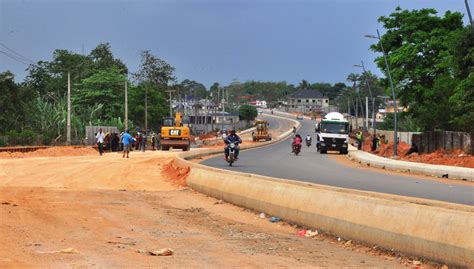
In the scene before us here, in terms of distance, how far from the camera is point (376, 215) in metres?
11.3

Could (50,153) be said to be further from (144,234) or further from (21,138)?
(144,234)

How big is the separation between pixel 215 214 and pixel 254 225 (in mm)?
2190

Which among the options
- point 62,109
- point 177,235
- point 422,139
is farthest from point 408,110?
point 177,235

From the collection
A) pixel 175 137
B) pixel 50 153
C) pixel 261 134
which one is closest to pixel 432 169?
pixel 50 153

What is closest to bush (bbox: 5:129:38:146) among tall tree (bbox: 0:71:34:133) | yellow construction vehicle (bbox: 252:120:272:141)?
tall tree (bbox: 0:71:34:133)

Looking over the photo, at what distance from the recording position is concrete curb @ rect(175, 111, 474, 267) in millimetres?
9312

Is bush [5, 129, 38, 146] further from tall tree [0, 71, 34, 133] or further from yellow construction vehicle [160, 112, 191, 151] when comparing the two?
tall tree [0, 71, 34, 133]

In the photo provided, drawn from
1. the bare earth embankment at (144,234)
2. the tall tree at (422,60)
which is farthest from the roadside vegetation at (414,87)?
the bare earth embankment at (144,234)

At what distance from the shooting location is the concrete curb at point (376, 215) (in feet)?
30.6

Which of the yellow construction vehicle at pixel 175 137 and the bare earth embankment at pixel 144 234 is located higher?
the yellow construction vehicle at pixel 175 137

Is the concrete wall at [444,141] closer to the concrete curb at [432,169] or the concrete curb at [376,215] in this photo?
the concrete curb at [432,169]

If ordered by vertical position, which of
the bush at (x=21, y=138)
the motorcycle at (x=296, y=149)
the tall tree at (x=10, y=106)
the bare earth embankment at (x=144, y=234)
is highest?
the tall tree at (x=10, y=106)

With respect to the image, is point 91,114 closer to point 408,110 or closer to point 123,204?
point 408,110

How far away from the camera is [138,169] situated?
102ft
